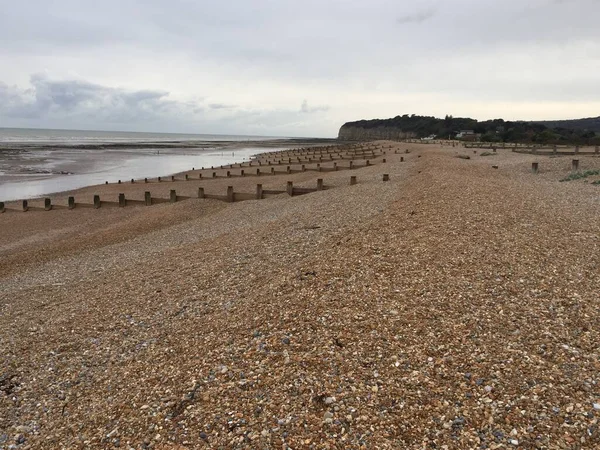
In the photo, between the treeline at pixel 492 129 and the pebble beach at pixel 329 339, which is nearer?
the pebble beach at pixel 329 339

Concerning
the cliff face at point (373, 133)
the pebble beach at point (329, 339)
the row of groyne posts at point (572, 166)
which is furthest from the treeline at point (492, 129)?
the pebble beach at point (329, 339)

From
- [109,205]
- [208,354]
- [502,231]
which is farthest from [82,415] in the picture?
[109,205]

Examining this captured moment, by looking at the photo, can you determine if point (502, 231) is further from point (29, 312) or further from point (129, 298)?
point (29, 312)

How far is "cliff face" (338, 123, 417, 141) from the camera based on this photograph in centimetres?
12731

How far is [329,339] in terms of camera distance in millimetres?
4715

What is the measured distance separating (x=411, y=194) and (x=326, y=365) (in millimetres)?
8833

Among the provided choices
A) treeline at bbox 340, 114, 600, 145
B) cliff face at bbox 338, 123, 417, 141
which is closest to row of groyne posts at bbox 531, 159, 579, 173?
treeline at bbox 340, 114, 600, 145

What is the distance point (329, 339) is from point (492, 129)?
9328 centimetres

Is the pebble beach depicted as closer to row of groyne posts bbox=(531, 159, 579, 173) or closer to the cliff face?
row of groyne posts bbox=(531, 159, 579, 173)

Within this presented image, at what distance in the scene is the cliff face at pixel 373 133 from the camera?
127312mm

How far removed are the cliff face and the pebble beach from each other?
111 meters

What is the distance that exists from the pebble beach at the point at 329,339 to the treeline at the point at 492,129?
45.9 metres

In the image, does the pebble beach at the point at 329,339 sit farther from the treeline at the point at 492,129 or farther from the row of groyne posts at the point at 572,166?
the treeline at the point at 492,129

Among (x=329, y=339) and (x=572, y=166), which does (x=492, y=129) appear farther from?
(x=329, y=339)
